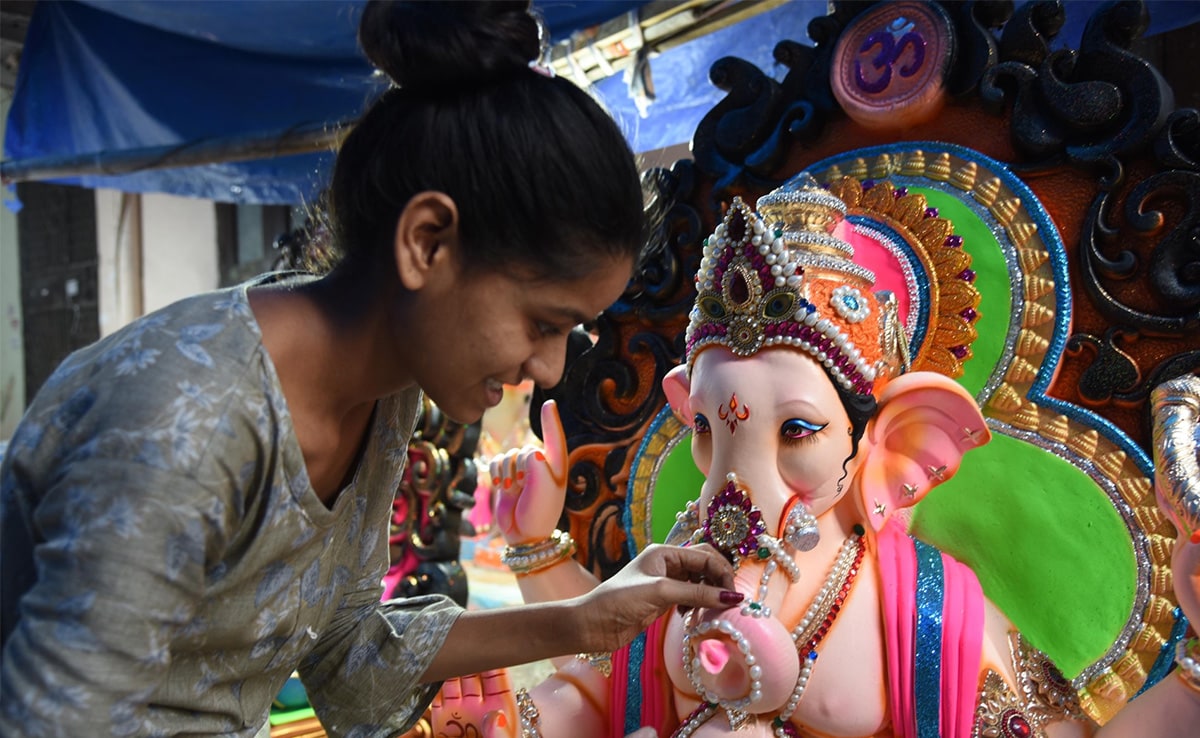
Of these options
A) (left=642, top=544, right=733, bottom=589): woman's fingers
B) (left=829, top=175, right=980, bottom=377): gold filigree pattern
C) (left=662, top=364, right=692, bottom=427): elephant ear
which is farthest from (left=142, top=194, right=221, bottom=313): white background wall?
(left=642, top=544, right=733, bottom=589): woman's fingers

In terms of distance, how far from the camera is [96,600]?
77 cm

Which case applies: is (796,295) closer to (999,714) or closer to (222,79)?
(999,714)

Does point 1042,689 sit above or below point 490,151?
below

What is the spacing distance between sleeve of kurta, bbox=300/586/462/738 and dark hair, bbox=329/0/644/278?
50 centimetres

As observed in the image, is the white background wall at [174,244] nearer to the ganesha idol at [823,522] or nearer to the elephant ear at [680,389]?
the elephant ear at [680,389]

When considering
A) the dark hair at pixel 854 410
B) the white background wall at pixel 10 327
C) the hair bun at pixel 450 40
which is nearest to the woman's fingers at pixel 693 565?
the dark hair at pixel 854 410

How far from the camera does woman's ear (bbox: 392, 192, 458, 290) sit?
91 cm

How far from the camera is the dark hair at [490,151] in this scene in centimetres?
92

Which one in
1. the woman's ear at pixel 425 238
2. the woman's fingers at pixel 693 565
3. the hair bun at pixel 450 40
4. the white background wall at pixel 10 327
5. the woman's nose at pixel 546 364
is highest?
the hair bun at pixel 450 40

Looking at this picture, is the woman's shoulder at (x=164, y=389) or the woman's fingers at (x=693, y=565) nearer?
the woman's shoulder at (x=164, y=389)

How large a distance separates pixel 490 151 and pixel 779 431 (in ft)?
2.22

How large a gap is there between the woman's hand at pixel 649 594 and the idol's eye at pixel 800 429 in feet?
0.72

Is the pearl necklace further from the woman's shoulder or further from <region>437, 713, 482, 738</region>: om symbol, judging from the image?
the woman's shoulder

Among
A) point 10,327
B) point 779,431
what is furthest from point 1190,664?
point 10,327
